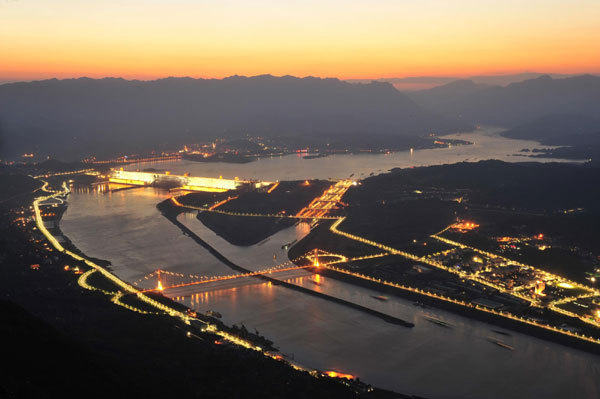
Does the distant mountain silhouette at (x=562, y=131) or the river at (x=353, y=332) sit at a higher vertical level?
the distant mountain silhouette at (x=562, y=131)

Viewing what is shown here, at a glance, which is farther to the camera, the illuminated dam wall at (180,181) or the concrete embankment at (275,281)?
the illuminated dam wall at (180,181)

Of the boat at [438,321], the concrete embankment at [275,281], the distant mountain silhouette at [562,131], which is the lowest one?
the boat at [438,321]

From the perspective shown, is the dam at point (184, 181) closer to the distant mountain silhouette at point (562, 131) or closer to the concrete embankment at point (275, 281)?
the concrete embankment at point (275, 281)

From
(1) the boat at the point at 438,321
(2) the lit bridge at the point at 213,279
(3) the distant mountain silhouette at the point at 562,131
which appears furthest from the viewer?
(3) the distant mountain silhouette at the point at 562,131

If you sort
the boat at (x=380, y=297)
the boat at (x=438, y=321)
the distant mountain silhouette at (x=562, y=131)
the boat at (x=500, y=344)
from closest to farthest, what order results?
the boat at (x=500, y=344), the boat at (x=438, y=321), the boat at (x=380, y=297), the distant mountain silhouette at (x=562, y=131)

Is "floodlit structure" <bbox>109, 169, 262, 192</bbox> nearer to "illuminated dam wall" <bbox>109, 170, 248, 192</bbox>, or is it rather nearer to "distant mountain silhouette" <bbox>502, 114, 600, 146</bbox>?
"illuminated dam wall" <bbox>109, 170, 248, 192</bbox>

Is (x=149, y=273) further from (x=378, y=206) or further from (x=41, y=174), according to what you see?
(x=41, y=174)

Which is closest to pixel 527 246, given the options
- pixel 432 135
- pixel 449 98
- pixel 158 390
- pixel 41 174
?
pixel 158 390

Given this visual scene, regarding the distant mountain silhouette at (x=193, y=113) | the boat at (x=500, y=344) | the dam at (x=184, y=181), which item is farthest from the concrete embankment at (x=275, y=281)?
the distant mountain silhouette at (x=193, y=113)
